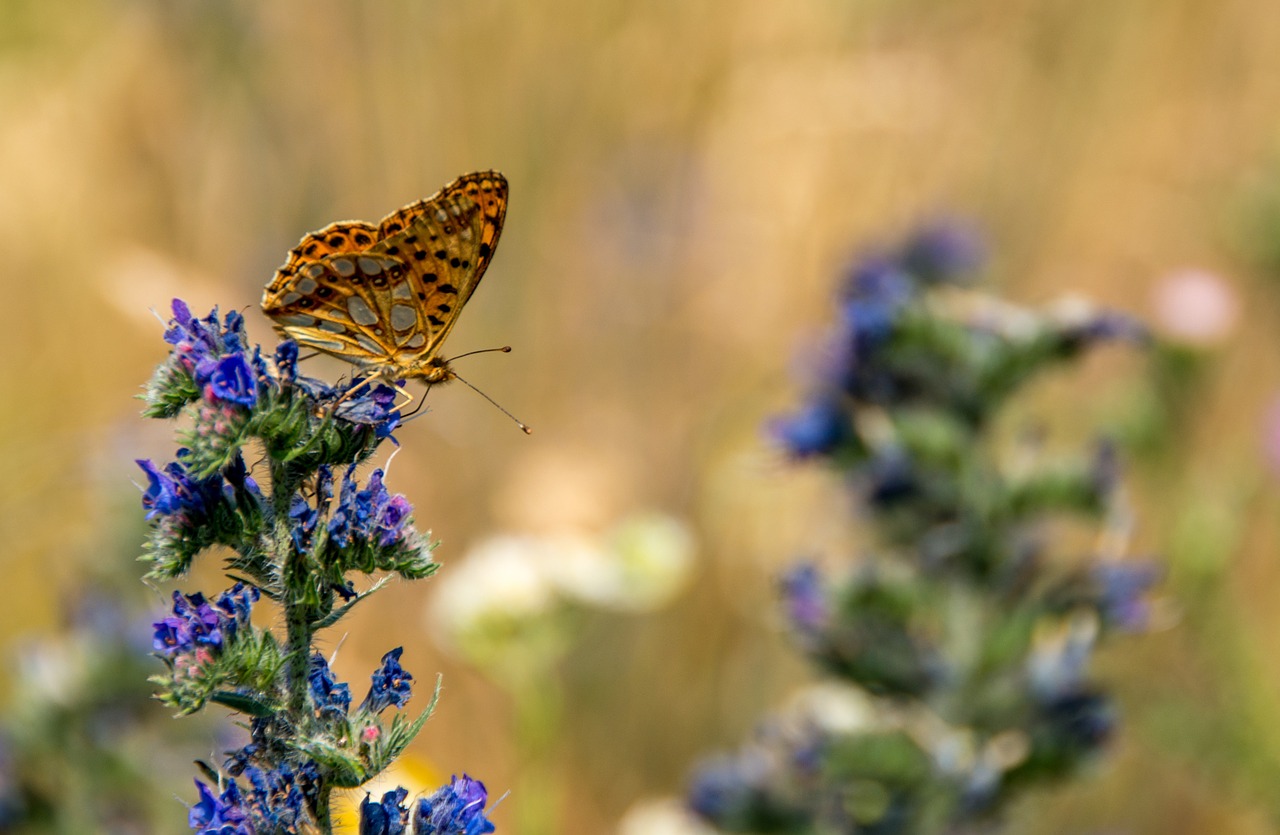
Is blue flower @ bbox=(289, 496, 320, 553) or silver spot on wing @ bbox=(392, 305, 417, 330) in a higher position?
silver spot on wing @ bbox=(392, 305, 417, 330)

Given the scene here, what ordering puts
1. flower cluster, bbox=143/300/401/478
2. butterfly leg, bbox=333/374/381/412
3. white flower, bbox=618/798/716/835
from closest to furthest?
flower cluster, bbox=143/300/401/478
butterfly leg, bbox=333/374/381/412
white flower, bbox=618/798/716/835

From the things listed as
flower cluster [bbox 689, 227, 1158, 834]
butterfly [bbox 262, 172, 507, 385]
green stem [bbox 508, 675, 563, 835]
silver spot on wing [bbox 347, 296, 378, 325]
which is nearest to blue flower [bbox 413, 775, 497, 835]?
butterfly [bbox 262, 172, 507, 385]

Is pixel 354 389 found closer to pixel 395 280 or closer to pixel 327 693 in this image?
pixel 327 693

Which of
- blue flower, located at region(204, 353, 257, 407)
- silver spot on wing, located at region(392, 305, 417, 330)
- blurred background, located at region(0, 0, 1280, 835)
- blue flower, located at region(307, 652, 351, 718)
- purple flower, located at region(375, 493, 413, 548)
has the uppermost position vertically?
blurred background, located at region(0, 0, 1280, 835)

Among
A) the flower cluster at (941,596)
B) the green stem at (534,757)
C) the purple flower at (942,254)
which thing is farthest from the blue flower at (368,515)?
the purple flower at (942,254)

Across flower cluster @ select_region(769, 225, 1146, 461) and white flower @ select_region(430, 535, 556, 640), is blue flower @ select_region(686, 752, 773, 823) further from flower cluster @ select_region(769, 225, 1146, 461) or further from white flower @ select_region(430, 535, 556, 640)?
flower cluster @ select_region(769, 225, 1146, 461)

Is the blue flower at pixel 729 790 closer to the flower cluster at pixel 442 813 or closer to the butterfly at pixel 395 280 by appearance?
the butterfly at pixel 395 280
